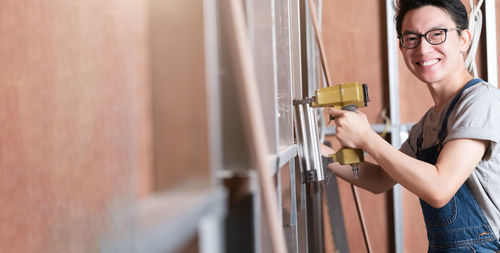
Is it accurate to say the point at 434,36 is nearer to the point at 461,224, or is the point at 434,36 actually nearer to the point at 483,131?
the point at 483,131

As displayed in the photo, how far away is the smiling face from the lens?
1.11 m

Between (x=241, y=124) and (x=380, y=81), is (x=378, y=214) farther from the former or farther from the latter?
(x=241, y=124)

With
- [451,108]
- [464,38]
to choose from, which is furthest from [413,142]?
[464,38]

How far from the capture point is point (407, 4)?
1.17 meters

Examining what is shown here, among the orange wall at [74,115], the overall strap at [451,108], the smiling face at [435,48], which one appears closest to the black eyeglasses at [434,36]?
the smiling face at [435,48]

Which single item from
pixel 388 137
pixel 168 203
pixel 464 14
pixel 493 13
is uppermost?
pixel 493 13

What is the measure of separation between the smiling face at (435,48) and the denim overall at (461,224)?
8 cm

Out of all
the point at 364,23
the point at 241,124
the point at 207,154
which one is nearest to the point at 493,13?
the point at 364,23

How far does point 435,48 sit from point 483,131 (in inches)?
10.8

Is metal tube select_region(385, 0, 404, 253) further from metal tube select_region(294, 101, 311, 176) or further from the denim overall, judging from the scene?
metal tube select_region(294, 101, 311, 176)

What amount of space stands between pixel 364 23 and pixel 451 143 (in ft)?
4.09

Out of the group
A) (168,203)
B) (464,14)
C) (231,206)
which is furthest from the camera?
(464,14)

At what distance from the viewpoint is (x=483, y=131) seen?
3.11ft

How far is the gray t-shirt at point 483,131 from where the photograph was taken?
956 mm
